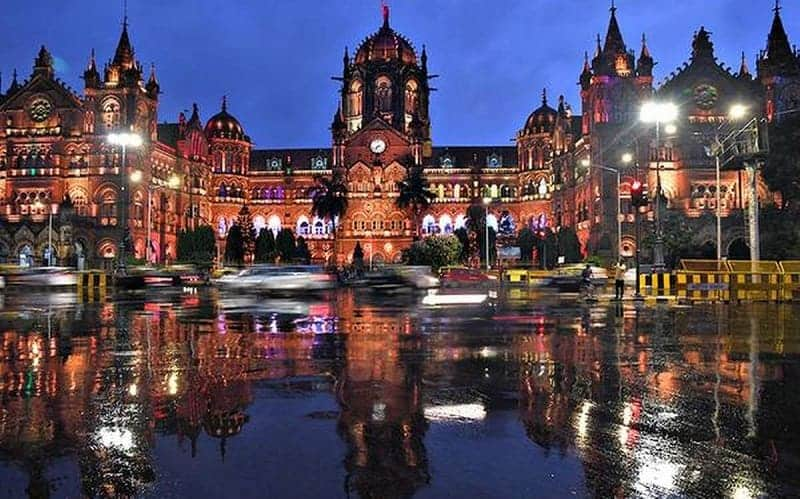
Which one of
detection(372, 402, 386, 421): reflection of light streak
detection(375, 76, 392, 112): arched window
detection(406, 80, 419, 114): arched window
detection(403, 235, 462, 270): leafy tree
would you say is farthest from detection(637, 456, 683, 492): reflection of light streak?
detection(406, 80, 419, 114): arched window

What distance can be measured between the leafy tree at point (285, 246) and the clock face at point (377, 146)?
2154 centimetres

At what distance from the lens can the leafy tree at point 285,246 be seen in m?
87.0

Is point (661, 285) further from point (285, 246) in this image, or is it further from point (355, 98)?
point (355, 98)

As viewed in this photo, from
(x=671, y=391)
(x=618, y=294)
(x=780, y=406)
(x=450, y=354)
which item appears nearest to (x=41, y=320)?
(x=450, y=354)

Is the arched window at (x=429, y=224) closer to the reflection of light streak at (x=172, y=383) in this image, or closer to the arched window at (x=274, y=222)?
the arched window at (x=274, y=222)

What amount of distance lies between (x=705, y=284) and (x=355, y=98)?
86.2 m

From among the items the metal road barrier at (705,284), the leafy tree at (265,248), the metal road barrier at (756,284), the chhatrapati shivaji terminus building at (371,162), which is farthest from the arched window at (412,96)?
the metal road barrier at (756,284)

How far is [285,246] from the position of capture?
87.9 metres

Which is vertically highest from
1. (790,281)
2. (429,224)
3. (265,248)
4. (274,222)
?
(274,222)

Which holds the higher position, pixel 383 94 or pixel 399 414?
pixel 383 94

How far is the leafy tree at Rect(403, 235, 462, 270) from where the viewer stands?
71.0m

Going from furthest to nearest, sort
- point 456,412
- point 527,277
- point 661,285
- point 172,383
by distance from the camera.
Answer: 1. point 527,277
2. point 661,285
3. point 172,383
4. point 456,412

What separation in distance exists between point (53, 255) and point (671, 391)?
79.3 meters

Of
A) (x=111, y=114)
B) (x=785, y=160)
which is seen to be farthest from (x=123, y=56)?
(x=785, y=160)
